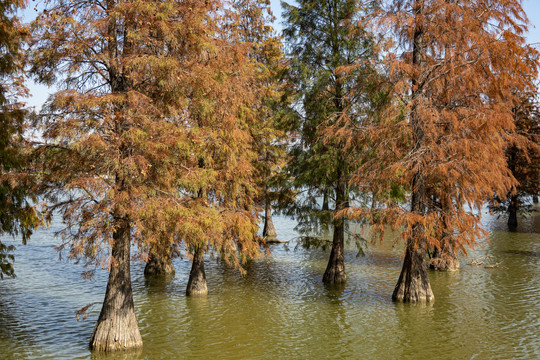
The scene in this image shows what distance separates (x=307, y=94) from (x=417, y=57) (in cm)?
495

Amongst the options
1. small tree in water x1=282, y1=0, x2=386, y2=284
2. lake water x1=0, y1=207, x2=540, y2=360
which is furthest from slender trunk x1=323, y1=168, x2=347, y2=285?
lake water x1=0, y1=207, x2=540, y2=360

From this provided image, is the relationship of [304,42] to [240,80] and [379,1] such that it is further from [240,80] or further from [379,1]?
[240,80]

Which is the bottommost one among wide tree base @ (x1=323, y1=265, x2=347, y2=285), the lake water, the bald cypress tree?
the lake water

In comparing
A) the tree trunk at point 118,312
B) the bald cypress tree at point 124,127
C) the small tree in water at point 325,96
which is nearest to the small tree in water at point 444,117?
the small tree in water at point 325,96

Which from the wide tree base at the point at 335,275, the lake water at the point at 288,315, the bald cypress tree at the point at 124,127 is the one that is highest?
the bald cypress tree at the point at 124,127

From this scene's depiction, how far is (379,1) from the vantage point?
67.9ft

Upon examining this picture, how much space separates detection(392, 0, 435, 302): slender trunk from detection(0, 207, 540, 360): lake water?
0.59 meters

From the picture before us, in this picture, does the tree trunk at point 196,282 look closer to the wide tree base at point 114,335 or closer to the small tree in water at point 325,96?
the small tree in water at point 325,96

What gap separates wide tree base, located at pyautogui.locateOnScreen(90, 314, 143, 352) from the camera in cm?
1459

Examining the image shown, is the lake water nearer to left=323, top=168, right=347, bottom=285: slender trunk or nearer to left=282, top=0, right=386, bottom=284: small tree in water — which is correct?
left=323, top=168, right=347, bottom=285: slender trunk

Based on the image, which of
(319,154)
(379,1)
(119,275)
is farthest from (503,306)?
(119,275)

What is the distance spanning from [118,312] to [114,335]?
0.65m

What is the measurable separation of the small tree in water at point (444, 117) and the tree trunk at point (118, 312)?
29.9 ft

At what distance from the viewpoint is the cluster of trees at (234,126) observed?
45.4 ft
